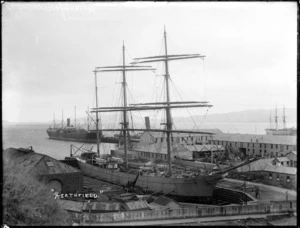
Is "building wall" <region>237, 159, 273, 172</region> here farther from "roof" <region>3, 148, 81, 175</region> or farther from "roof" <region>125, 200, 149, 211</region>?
"roof" <region>3, 148, 81, 175</region>

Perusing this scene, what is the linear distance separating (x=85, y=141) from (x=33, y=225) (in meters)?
83.1

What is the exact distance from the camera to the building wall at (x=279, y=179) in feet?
90.5

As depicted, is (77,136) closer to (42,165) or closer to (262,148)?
(262,148)

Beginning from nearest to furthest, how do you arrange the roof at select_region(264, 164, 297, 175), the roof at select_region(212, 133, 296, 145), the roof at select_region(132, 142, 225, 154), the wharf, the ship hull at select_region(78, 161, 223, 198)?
the wharf, the roof at select_region(264, 164, 297, 175), the ship hull at select_region(78, 161, 223, 198), the roof at select_region(212, 133, 296, 145), the roof at select_region(132, 142, 225, 154)

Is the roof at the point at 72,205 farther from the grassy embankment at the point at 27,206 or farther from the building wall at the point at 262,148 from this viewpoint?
the building wall at the point at 262,148

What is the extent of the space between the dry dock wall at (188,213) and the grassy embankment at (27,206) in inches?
61.1

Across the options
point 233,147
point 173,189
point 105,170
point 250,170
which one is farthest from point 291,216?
point 233,147

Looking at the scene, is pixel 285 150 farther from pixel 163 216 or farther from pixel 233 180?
pixel 163 216

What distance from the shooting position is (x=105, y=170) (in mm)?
37625

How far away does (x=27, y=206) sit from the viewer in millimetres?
14273

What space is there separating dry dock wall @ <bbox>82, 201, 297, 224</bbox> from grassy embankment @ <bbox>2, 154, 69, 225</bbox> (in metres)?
1.55

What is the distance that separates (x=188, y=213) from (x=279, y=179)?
17.0 metres

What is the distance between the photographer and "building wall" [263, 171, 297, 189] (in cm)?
2759

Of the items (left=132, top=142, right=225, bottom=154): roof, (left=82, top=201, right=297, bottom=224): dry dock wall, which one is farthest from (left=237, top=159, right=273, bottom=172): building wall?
(left=82, top=201, right=297, bottom=224): dry dock wall
